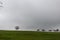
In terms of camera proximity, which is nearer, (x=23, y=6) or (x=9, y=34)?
(x=9, y=34)

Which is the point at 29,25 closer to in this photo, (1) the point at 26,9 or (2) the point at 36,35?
(1) the point at 26,9

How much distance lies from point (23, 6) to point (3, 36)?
0.64m

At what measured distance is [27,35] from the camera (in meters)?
0.76

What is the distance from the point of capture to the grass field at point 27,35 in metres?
0.75

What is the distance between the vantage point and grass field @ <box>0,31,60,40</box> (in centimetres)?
75

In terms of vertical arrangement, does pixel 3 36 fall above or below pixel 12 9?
below

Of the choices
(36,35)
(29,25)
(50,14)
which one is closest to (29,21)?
(29,25)

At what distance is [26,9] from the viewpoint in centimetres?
133

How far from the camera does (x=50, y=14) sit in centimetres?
133

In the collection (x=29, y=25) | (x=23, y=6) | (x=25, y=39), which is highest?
(x=23, y=6)

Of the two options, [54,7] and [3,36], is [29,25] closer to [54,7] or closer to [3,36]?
[54,7]

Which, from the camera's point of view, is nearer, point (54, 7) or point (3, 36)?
point (3, 36)

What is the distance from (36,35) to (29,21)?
21.4 inches

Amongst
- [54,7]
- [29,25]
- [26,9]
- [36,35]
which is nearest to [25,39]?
[36,35]
